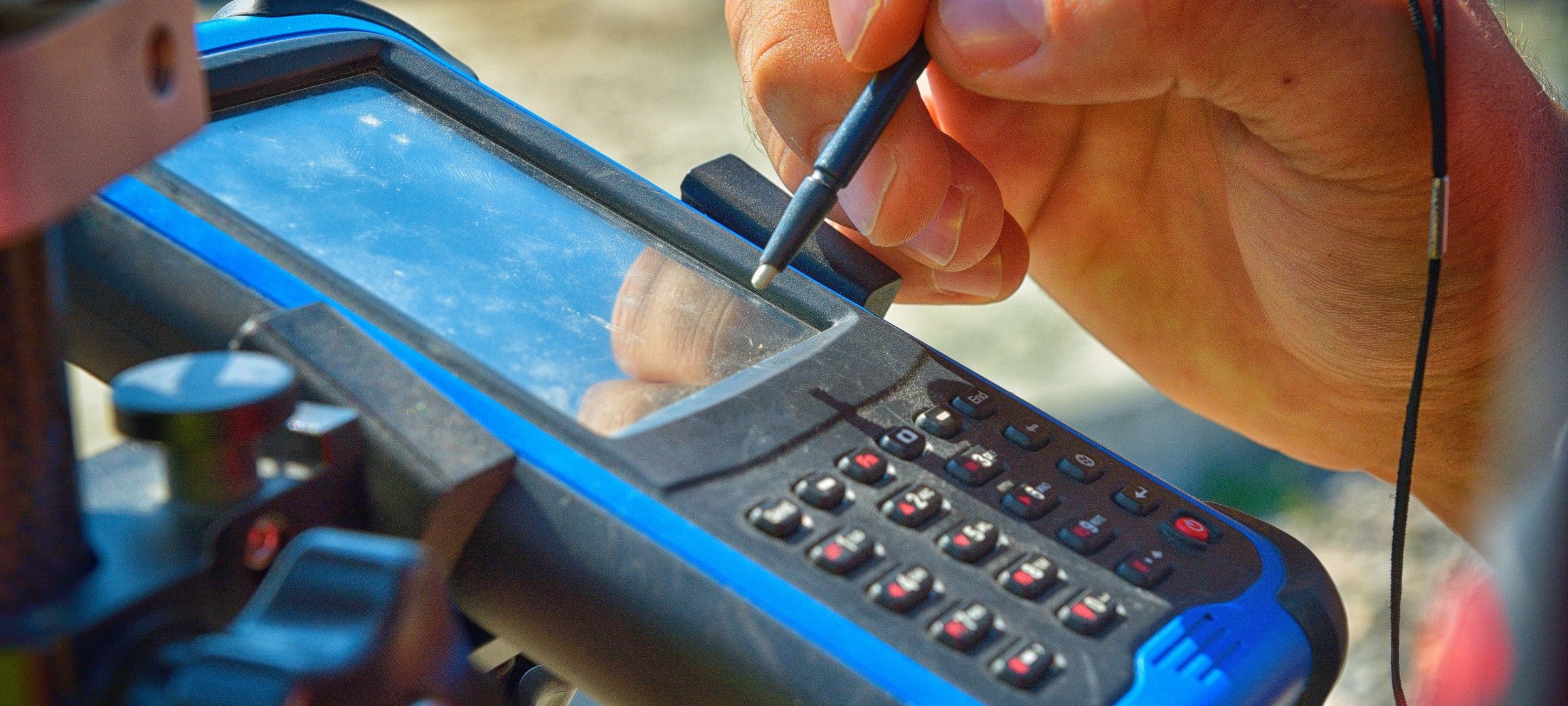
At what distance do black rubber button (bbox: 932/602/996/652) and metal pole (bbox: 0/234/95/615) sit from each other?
10.7 inches

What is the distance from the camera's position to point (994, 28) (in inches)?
27.7

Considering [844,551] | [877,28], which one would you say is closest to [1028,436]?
[844,551]

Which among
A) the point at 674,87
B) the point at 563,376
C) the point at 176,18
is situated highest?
the point at 176,18

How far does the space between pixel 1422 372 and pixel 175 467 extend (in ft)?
1.98

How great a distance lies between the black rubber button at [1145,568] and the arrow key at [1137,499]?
0.09ft

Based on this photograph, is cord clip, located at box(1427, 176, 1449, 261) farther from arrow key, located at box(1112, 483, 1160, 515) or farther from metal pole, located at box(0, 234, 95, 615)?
metal pole, located at box(0, 234, 95, 615)

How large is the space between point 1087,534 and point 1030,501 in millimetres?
27

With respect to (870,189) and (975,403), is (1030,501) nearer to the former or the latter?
(975,403)

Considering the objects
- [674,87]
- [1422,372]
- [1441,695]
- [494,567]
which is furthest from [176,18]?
[674,87]

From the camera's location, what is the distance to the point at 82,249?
532 millimetres

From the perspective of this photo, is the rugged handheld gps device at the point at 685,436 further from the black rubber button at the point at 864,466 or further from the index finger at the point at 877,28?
the index finger at the point at 877,28

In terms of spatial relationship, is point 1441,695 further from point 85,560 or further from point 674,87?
point 674,87

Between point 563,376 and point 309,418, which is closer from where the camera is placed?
point 309,418

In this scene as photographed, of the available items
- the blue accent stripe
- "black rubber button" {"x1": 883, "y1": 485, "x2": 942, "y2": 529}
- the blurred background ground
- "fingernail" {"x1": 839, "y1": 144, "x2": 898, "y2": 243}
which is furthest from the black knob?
Result: the blurred background ground
